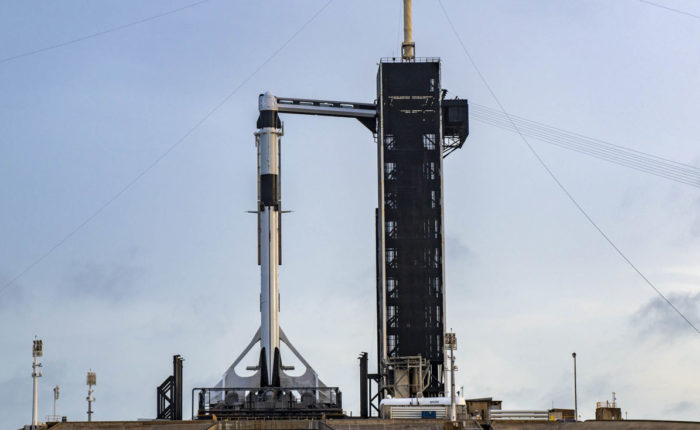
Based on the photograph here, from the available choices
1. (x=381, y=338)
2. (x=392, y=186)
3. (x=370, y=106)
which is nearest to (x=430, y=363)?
(x=381, y=338)

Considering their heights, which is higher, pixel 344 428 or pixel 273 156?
pixel 273 156

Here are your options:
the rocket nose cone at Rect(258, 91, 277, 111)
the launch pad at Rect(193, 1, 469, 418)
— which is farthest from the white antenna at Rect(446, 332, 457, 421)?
the rocket nose cone at Rect(258, 91, 277, 111)

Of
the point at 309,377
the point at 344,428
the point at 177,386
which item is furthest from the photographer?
the point at 309,377

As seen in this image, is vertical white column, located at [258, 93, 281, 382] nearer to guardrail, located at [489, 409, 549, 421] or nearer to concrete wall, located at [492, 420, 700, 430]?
guardrail, located at [489, 409, 549, 421]

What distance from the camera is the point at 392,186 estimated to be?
403 ft

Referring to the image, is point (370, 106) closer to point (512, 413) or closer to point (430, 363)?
point (430, 363)

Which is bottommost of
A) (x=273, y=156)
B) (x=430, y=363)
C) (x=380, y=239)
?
(x=430, y=363)

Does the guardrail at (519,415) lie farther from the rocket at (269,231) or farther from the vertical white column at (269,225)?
the vertical white column at (269,225)

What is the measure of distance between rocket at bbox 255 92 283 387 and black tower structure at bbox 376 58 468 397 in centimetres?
970

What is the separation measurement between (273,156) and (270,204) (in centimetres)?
464

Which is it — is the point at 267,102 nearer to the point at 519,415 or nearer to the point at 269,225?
the point at 269,225

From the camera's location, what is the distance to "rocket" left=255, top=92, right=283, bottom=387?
119 meters

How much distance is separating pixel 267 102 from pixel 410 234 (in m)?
18.4

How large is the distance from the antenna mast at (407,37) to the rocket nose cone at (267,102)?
1359cm
